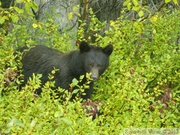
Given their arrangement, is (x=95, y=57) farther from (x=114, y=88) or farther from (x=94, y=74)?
(x=114, y=88)

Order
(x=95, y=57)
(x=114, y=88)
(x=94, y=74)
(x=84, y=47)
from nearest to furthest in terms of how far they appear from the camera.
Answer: (x=114, y=88) → (x=94, y=74) → (x=84, y=47) → (x=95, y=57)

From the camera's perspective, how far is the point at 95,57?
300 inches

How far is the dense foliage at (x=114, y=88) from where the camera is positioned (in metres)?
4.60

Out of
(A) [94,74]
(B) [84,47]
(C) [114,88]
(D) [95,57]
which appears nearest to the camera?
(C) [114,88]

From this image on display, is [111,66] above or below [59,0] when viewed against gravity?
below

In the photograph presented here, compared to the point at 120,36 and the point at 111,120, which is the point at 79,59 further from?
the point at 111,120

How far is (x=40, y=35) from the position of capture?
348 inches

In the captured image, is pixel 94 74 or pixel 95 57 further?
pixel 95 57

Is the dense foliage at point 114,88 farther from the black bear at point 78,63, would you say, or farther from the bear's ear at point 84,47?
the bear's ear at point 84,47

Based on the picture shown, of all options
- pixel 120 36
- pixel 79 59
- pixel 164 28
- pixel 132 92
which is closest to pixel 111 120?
pixel 132 92

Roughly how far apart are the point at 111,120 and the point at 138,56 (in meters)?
2.99

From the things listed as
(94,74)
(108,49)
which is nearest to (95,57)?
(108,49)

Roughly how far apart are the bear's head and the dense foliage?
0.15 m

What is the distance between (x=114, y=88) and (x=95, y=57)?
1.26 meters
